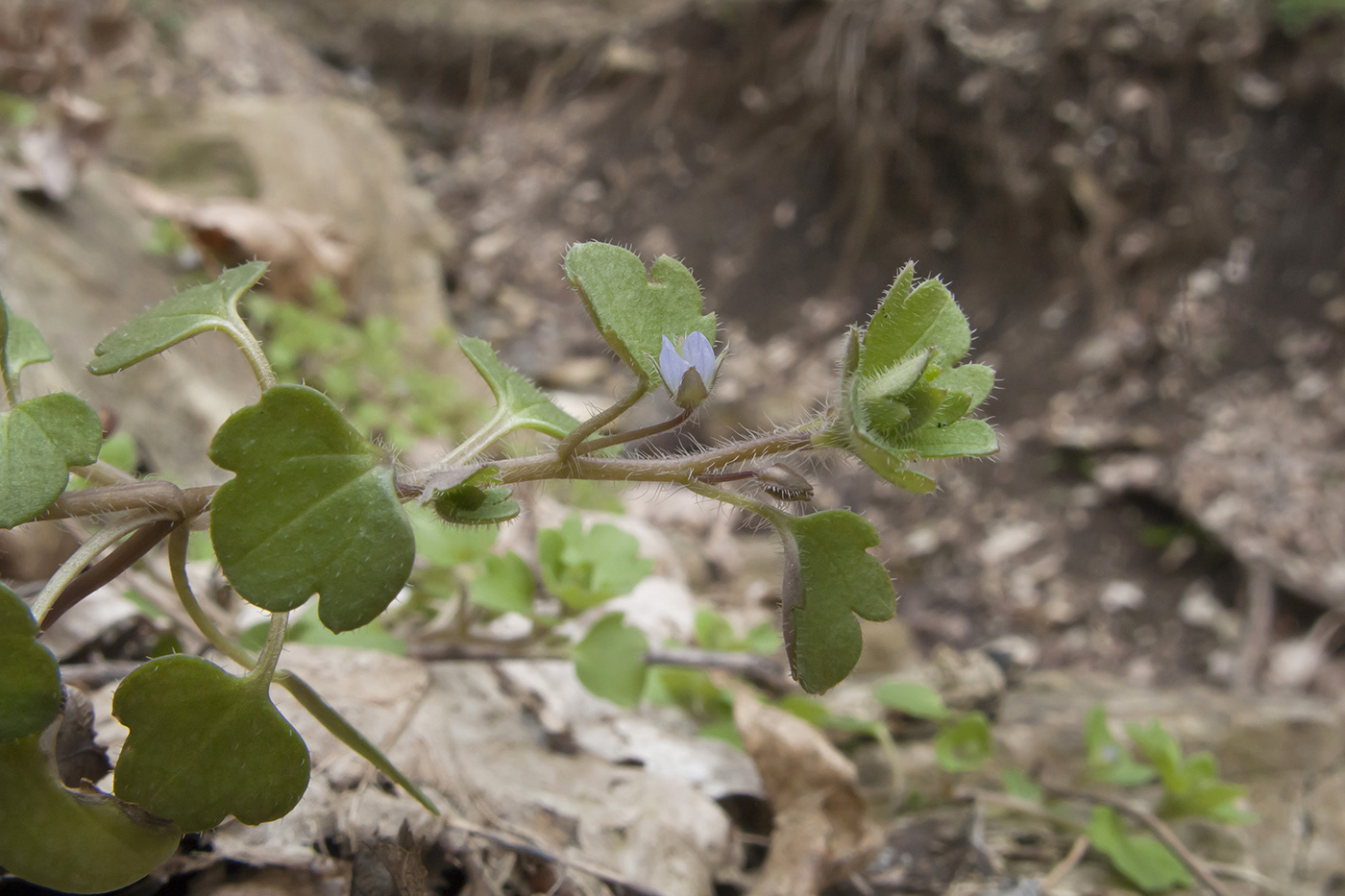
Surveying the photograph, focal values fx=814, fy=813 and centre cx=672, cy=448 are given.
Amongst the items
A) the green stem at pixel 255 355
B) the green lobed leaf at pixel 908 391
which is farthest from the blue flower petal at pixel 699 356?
the green stem at pixel 255 355

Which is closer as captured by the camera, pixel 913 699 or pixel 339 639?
pixel 339 639

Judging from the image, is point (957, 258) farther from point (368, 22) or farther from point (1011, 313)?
Answer: point (368, 22)

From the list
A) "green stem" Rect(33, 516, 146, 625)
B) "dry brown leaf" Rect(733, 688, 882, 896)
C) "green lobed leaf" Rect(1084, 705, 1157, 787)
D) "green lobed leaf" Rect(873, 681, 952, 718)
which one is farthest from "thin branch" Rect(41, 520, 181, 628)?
"green lobed leaf" Rect(1084, 705, 1157, 787)

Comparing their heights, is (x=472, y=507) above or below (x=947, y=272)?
below

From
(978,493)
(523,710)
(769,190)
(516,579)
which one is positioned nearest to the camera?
(516,579)

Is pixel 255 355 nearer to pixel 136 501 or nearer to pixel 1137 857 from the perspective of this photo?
pixel 136 501

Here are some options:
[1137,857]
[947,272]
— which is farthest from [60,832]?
[947,272]

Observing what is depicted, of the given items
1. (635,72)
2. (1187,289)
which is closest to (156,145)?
(635,72)
